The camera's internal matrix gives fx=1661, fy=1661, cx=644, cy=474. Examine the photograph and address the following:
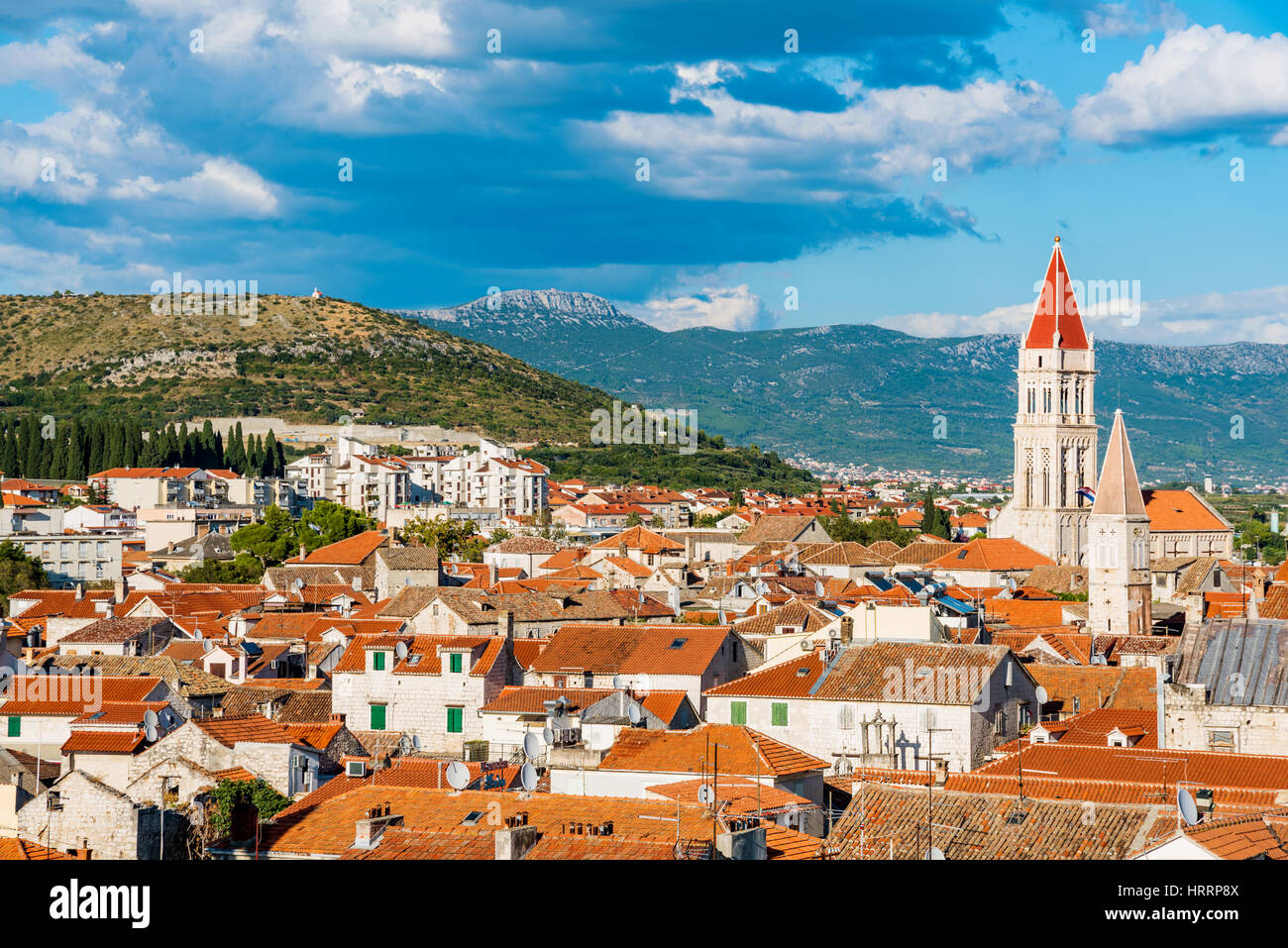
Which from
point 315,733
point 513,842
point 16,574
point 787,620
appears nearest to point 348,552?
point 16,574

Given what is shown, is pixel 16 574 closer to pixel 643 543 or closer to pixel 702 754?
pixel 643 543

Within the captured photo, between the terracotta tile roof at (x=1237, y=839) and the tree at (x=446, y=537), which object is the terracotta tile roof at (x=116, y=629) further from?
the terracotta tile roof at (x=1237, y=839)

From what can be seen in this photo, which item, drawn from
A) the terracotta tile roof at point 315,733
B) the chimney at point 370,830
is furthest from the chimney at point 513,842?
the terracotta tile roof at point 315,733

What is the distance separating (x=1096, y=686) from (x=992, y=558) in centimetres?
5794

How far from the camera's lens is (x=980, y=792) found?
22875 millimetres

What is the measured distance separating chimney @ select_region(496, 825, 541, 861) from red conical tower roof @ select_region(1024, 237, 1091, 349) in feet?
327

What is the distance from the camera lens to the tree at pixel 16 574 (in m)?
74.5

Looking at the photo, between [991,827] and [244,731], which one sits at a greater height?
[244,731]

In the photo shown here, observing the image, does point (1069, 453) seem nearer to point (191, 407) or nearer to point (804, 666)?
point (804, 666)

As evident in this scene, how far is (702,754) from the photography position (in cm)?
2853

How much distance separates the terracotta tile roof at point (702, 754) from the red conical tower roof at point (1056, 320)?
88322 millimetres

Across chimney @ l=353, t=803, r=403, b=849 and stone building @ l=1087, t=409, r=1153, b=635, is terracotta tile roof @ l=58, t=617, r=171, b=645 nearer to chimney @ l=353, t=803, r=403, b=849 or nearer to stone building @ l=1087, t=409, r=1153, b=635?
chimney @ l=353, t=803, r=403, b=849

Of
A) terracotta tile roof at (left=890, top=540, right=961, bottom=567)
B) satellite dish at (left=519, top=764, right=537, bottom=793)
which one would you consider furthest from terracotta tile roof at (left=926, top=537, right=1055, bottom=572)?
satellite dish at (left=519, top=764, right=537, bottom=793)

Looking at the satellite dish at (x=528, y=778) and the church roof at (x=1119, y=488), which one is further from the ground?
→ the church roof at (x=1119, y=488)
